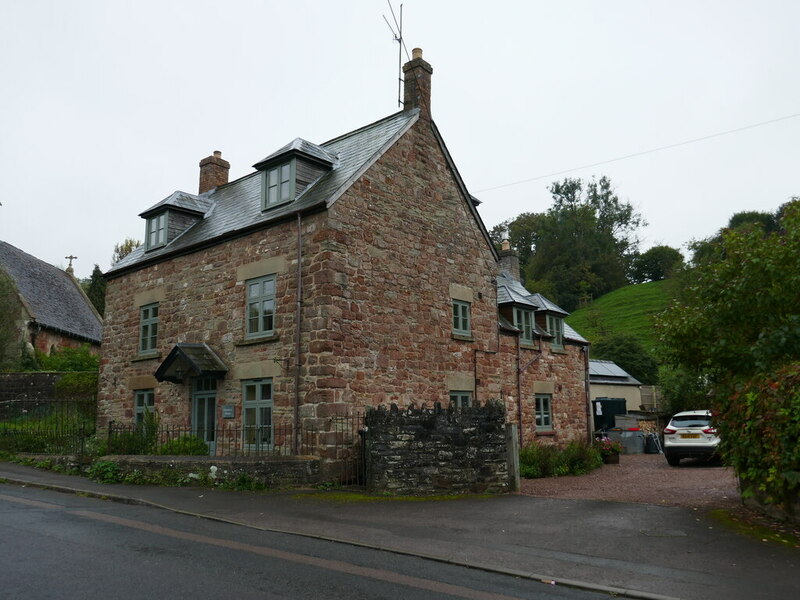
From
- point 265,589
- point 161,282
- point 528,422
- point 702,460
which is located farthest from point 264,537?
point 702,460

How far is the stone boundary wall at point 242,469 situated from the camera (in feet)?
43.2

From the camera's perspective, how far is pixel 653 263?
8106 cm

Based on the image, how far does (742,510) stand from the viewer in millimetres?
10617

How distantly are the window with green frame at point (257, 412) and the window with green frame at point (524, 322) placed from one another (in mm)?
9761

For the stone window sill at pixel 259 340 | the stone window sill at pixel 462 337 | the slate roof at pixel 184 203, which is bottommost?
the stone window sill at pixel 259 340

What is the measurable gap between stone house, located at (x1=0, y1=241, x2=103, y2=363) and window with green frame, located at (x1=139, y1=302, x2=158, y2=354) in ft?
38.8

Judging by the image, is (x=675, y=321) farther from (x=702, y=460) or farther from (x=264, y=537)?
(x=702, y=460)

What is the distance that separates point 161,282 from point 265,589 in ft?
49.4

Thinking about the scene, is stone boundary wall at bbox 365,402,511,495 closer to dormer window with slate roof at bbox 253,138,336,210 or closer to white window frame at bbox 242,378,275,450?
white window frame at bbox 242,378,275,450

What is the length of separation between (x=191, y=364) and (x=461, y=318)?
7.61m

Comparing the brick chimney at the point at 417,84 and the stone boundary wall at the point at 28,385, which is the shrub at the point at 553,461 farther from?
the stone boundary wall at the point at 28,385

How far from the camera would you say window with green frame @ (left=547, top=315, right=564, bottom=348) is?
24255 millimetres

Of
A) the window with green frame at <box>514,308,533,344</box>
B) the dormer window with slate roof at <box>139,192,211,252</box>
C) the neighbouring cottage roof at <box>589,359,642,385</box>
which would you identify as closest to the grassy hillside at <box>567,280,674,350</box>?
the neighbouring cottage roof at <box>589,359,642,385</box>

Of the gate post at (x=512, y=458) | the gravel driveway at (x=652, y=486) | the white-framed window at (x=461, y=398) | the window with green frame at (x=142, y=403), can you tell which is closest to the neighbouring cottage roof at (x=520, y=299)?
the white-framed window at (x=461, y=398)
